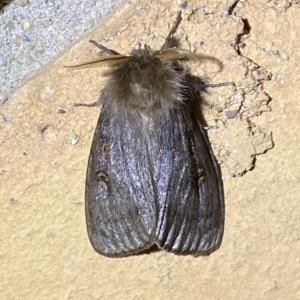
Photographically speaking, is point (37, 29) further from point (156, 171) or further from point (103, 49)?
point (156, 171)

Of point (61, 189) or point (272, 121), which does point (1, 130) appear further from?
point (272, 121)

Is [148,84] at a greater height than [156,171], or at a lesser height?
greater

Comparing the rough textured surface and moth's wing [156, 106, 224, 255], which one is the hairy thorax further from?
the rough textured surface

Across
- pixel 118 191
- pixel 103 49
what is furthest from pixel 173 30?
pixel 118 191

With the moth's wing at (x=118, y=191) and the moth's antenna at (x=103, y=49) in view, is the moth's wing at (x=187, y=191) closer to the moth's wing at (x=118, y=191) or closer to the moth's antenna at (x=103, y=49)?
the moth's wing at (x=118, y=191)

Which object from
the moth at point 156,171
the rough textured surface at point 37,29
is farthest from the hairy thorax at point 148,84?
the rough textured surface at point 37,29

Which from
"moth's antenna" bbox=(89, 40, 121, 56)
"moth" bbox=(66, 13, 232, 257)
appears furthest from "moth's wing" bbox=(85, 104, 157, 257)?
"moth's antenna" bbox=(89, 40, 121, 56)
